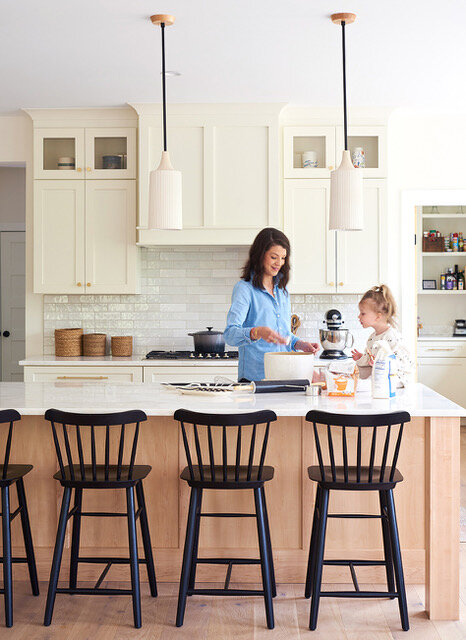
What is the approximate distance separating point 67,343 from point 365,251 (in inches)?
93.3

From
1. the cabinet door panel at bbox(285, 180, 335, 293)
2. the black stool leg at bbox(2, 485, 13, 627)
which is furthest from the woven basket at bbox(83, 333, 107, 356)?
the black stool leg at bbox(2, 485, 13, 627)

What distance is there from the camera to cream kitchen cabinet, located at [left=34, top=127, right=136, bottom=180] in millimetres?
5453

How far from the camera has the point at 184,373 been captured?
17.0 feet

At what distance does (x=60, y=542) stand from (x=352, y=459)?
131 centimetres

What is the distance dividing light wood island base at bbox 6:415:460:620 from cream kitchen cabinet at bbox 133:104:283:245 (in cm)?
239

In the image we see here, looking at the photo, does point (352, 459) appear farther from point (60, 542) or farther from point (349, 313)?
point (349, 313)

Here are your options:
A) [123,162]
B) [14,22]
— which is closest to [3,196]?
Answer: [123,162]

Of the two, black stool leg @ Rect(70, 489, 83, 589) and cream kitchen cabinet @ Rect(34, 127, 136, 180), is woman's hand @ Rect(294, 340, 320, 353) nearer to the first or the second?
black stool leg @ Rect(70, 489, 83, 589)

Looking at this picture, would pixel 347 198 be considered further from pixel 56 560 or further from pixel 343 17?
pixel 56 560

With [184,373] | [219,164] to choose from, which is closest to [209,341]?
[184,373]

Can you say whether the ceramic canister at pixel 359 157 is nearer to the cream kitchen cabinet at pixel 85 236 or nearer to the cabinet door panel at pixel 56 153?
the cream kitchen cabinet at pixel 85 236

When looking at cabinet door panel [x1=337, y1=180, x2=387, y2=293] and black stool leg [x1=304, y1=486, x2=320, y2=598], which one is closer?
black stool leg [x1=304, y1=486, x2=320, y2=598]

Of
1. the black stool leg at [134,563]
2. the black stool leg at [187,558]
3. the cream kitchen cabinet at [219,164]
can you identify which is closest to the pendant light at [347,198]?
the black stool leg at [187,558]

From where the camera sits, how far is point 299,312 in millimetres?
5766
